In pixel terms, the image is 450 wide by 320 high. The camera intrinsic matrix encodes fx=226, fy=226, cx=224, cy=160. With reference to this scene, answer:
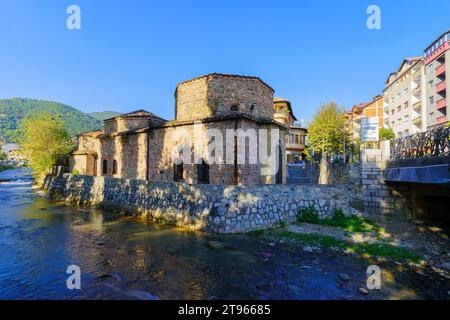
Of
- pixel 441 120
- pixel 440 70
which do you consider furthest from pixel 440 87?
pixel 441 120

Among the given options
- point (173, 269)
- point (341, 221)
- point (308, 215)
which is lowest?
point (173, 269)

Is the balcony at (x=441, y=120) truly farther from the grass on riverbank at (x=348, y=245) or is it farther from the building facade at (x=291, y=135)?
the grass on riverbank at (x=348, y=245)

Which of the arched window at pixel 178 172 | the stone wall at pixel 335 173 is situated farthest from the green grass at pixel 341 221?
the arched window at pixel 178 172

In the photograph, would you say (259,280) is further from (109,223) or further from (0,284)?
(109,223)

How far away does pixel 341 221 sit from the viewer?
38.4 ft

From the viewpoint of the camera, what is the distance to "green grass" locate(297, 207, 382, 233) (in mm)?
10820

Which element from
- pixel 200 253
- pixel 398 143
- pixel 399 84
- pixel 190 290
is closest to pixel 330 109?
pixel 399 84

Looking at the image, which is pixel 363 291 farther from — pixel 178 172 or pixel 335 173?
pixel 178 172

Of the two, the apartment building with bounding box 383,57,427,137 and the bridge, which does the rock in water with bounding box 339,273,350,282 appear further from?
the apartment building with bounding box 383,57,427,137

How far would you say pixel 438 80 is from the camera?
2794 cm

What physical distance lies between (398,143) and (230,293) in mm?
10473

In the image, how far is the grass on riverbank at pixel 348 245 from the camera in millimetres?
8172

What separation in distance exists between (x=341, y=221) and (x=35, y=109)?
17820cm

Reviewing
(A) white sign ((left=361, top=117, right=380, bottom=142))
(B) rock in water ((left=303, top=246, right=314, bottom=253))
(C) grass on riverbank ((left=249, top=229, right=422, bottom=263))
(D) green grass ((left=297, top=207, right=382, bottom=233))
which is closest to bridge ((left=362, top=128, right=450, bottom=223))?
(A) white sign ((left=361, top=117, right=380, bottom=142))
